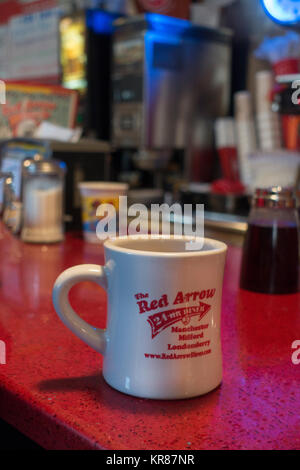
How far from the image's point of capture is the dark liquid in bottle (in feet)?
2.89

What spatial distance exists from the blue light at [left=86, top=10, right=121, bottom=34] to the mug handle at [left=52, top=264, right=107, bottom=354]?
8.31 ft

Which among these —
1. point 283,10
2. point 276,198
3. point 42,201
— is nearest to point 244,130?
point 283,10

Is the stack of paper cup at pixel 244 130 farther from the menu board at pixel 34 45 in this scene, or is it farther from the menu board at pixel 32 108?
the menu board at pixel 34 45

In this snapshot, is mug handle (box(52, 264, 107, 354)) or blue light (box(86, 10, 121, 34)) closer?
Answer: mug handle (box(52, 264, 107, 354))

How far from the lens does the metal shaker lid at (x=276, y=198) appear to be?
88 cm

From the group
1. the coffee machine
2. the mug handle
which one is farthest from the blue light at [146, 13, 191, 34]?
the mug handle

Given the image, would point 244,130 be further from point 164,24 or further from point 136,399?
point 136,399

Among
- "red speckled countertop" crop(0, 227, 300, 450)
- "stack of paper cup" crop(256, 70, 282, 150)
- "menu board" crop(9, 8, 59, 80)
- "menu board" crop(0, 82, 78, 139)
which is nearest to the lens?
"red speckled countertop" crop(0, 227, 300, 450)

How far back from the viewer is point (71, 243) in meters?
1.31

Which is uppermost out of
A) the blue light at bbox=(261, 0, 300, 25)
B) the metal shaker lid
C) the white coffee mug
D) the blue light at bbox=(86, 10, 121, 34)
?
the blue light at bbox=(86, 10, 121, 34)

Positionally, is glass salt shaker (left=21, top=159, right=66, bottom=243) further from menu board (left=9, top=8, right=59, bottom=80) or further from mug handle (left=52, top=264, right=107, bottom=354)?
menu board (left=9, top=8, right=59, bottom=80)

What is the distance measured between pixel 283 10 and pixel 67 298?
1.12 metres

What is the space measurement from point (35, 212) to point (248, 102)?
4.50ft
